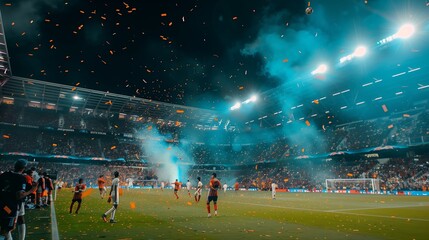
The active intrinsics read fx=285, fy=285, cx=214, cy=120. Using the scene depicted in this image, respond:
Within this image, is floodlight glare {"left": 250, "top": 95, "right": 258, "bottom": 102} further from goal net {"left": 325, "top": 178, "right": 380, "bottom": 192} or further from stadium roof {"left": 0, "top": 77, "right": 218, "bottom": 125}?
goal net {"left": 325, "top": 178, "right": 380, "bottom": 192}

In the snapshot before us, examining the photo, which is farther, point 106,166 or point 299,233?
point 106,166

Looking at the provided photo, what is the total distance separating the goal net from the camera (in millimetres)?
41094

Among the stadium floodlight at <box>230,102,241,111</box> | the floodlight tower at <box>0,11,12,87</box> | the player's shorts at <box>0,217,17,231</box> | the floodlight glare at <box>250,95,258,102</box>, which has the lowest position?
the player's shorts at <box>0,217,17,231</box>

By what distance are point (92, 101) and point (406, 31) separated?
178ft

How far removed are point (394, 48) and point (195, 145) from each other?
5385 cm

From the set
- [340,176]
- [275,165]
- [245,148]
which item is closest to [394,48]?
[340,176]

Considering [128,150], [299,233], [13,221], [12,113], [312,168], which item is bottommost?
[299,233]

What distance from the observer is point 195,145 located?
78.5 m

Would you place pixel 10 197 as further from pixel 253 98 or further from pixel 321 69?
pixel 253 98

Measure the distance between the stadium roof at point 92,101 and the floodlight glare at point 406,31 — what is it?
44.9 meters

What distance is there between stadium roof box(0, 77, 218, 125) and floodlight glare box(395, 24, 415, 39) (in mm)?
44934

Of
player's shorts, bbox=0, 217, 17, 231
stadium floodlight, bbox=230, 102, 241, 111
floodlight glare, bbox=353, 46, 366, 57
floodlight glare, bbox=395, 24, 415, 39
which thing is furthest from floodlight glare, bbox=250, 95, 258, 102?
player's shorts, bbox=0, 217, 17, 231

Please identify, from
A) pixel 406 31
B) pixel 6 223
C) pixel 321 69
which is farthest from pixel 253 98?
pixel 6 223

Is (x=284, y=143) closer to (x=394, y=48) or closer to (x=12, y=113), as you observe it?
(x=394, y=48)
